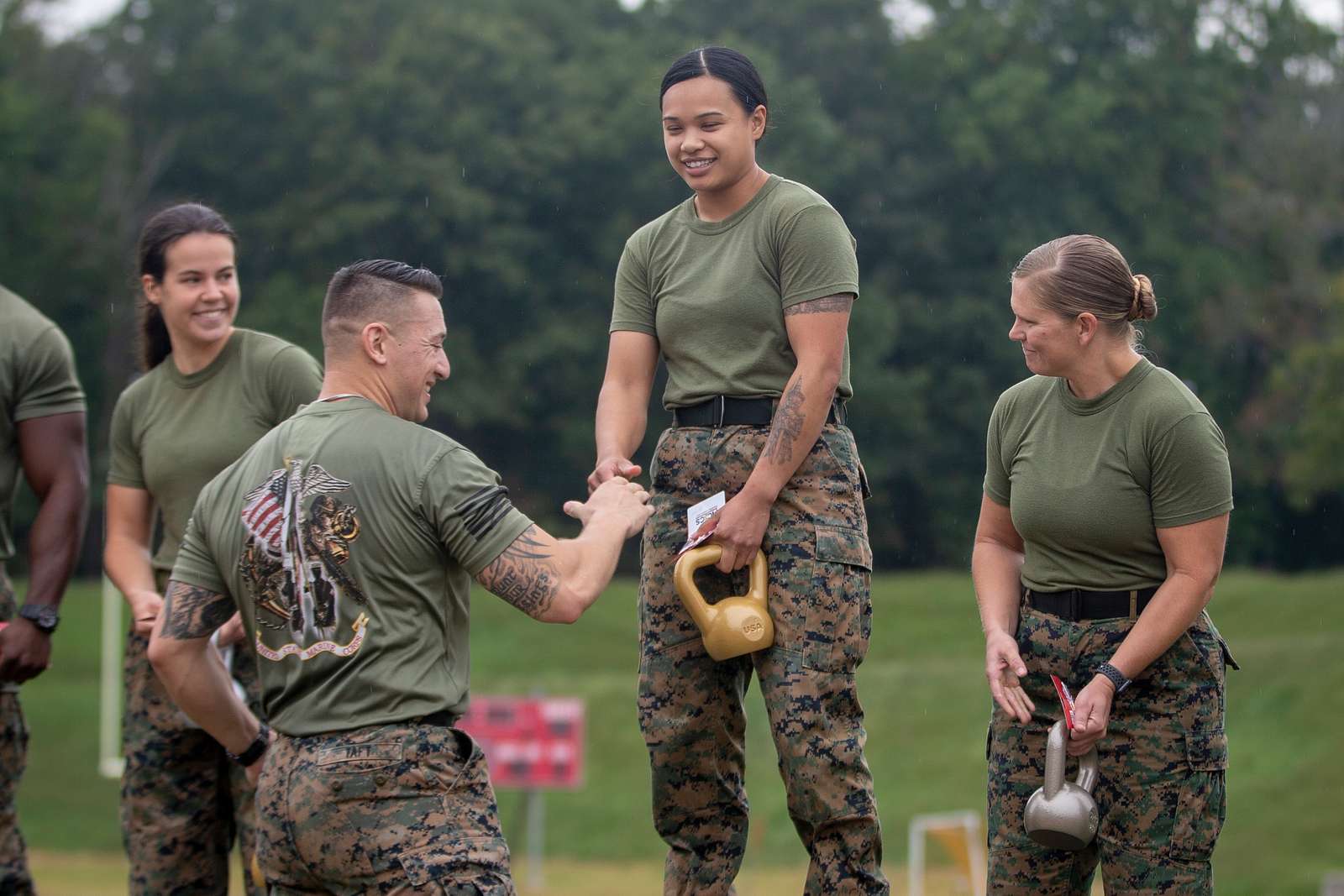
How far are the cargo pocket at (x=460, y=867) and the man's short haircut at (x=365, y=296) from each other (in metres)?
1.16

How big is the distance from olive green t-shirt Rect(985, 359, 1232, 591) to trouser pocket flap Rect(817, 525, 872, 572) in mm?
409

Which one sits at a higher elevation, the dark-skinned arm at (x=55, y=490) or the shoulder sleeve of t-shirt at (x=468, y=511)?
the dark-skinned arm at (x=55, y=490)

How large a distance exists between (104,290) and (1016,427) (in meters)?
32.5

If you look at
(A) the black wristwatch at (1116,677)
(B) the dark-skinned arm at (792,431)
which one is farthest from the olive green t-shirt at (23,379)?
(A) the black wristwatch at (1116,677)

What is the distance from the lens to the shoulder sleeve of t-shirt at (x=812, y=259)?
4.50m

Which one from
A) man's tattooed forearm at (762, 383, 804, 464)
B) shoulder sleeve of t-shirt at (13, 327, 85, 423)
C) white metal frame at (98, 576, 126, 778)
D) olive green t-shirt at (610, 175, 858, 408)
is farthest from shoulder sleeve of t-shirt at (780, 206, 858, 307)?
white metal frame at (98, 576, 126, 778)

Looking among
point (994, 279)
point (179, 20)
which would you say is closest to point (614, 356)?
point (994, 279)

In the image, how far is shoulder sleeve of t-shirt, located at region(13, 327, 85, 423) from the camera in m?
5.28

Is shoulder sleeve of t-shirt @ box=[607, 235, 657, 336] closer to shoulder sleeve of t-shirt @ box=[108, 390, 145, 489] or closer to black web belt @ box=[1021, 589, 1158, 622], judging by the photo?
black web belt @ box=[1021, 589, 1158, 622]

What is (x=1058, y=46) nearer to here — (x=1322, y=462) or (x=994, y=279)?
(x=994, y=279)

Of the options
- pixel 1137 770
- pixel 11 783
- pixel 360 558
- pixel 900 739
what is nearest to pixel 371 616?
pixel 360 558

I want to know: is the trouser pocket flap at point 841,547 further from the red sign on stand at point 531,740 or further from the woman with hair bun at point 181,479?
the red sign on stand at point 531,740

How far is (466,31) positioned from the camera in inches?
1436

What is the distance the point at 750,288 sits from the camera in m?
4.56
